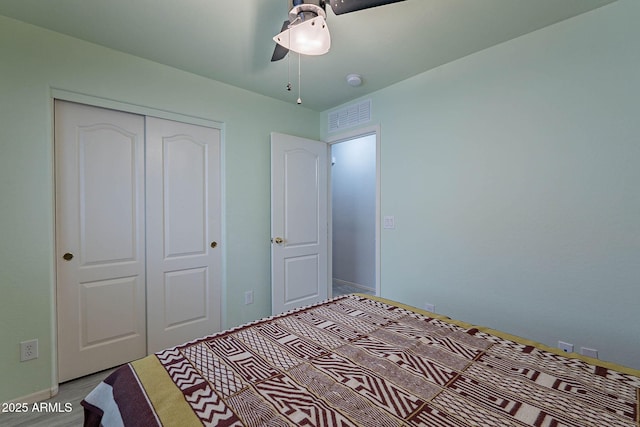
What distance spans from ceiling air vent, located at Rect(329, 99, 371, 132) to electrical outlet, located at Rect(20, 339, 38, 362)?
124 inches

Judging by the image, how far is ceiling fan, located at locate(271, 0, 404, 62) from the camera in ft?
4.07

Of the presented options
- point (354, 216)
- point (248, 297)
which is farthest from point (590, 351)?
point (354, 216)

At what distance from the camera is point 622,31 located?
1.61 m

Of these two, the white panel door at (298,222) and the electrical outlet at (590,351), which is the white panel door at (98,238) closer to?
the white panel door at (298,222)

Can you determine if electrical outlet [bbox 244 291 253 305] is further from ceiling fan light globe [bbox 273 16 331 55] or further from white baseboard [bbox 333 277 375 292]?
ceiling fan light globe [bbox 273 16 331 55]

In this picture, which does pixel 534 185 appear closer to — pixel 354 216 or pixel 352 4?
pixel 352 4

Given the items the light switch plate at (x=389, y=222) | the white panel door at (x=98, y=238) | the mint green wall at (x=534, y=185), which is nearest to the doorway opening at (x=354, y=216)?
the light switch plate at (x=389, y=222)

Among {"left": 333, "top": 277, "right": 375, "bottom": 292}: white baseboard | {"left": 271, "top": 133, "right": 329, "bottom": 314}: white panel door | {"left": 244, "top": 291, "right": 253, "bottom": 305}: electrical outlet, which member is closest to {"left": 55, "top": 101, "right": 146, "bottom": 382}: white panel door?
{"left": 244, "top": 291, "right": 253, "bottom": 305}: electrical outlet

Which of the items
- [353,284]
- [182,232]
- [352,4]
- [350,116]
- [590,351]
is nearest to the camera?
[352,4]

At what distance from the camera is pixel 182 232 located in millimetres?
2498

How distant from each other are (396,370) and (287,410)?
1.44 feet

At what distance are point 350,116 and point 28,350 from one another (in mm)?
3262

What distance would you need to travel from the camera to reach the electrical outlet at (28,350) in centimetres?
181

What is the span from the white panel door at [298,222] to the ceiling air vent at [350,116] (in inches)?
11.5
